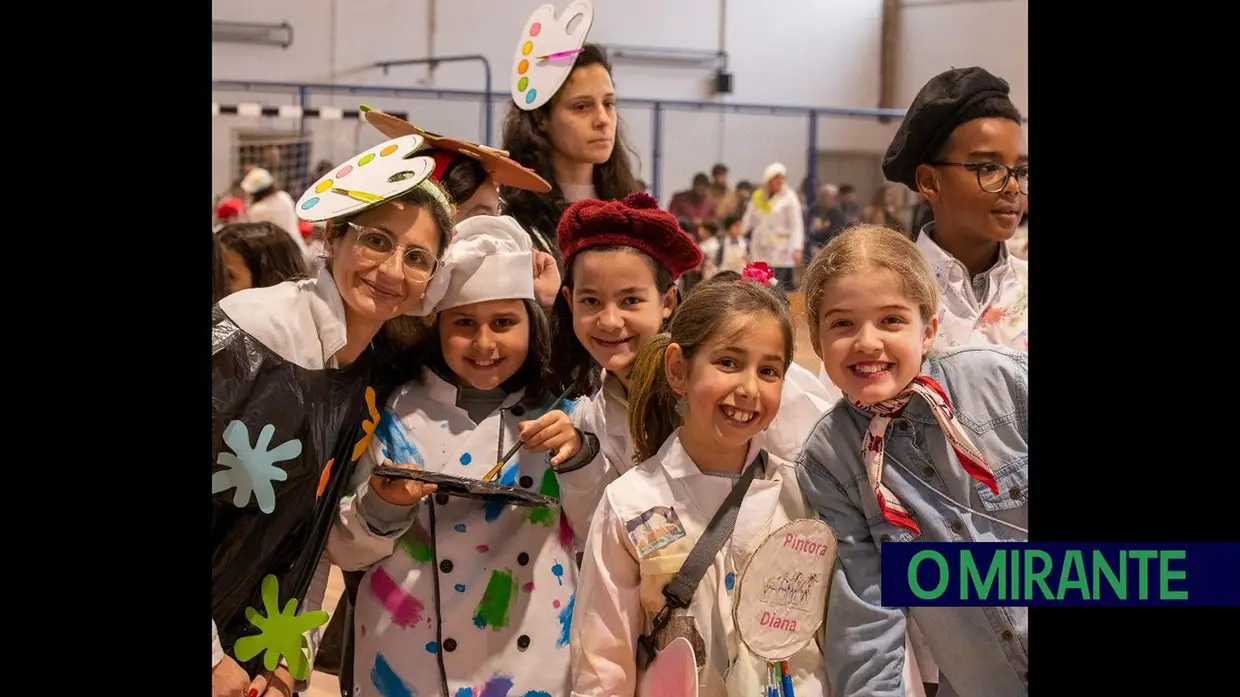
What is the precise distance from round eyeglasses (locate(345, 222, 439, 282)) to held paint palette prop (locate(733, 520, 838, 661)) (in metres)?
0.61

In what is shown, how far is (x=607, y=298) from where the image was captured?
207cm

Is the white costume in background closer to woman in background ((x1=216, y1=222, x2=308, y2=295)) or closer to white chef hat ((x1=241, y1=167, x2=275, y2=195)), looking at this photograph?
white chef hat ((x1=241, y1=167, x2=275, y2=195))

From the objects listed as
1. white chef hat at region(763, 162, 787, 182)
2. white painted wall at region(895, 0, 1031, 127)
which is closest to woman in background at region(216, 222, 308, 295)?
white painted wall at region(895, 0, 1031, 127)

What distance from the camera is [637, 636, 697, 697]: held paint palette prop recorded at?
1.77 metres

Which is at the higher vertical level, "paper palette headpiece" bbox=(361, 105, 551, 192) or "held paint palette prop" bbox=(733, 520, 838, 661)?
"paper palette headpiece" bbox=(361, 105, 551, 192)

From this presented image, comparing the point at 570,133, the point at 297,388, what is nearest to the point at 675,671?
the point at 297,388

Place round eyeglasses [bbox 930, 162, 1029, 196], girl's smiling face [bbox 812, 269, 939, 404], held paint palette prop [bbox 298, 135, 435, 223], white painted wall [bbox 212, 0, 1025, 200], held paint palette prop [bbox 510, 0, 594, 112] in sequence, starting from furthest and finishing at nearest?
1. white painted wall [bbox 212, 0, 1025, 200]
2. held paint palette prop [bbox 510, 0, 594, 112]
3. round eyeglasses [bbox 930, 162, 1029, 196]
4. held paint palette prop [bbox 298, 135, 435, 223]
5. girl's smiling face [bbox 812, 269, 939, 404]

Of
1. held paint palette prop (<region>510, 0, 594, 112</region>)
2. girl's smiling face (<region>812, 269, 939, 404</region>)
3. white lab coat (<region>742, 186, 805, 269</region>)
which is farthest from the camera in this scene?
white lab coat (<region>742, 186, 805, 269</region>)

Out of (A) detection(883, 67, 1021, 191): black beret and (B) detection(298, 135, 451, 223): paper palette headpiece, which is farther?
(A) detection(883, 67, 1021, 191): black beret

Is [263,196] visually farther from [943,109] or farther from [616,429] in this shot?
[943,109]

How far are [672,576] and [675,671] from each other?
0.12m

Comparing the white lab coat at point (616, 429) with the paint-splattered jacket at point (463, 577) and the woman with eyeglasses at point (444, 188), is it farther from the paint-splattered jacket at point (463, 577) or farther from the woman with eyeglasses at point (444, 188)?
the woman with eyeglasses at point (444, 188)
